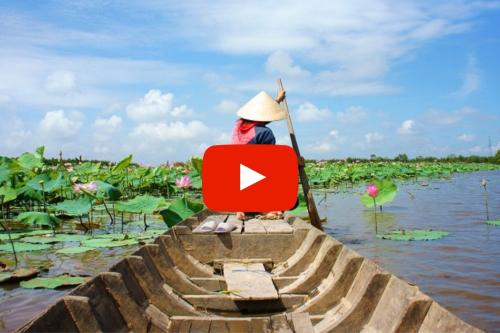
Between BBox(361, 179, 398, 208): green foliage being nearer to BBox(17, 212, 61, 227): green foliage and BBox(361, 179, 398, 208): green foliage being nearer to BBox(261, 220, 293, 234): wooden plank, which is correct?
BBox(261, 220, 293, 234): wooden plank

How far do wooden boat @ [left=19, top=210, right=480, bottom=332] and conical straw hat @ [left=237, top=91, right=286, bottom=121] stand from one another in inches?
44.6

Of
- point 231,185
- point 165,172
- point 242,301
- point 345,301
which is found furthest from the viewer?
point 165,172

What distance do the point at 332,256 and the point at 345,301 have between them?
548mm

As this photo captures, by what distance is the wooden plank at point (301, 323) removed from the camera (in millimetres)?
2482

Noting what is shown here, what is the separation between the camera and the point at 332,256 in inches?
134

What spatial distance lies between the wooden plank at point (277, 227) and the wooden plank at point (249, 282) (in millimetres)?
386

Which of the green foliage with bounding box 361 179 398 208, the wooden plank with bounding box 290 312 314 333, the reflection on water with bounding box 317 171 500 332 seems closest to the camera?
the wooden plank with bounding box 290 312 314 333

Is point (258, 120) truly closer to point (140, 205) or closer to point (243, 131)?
point (243, 131)

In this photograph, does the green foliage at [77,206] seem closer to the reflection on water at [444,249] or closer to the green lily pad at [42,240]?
the green lily pad at [42,240]

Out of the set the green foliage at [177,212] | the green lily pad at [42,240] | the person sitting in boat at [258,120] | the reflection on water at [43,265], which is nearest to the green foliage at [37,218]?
the green lily pad at [42,240]

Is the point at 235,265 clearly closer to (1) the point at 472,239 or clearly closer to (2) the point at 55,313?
(2) the point at 55,313

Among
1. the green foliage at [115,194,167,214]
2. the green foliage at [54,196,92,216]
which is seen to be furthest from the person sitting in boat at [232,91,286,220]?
the green foliage at [54,196,92,216]

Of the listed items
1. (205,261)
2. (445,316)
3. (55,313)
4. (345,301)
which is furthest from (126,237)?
(445,316)

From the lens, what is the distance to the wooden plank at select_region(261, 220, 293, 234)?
14.5ft
